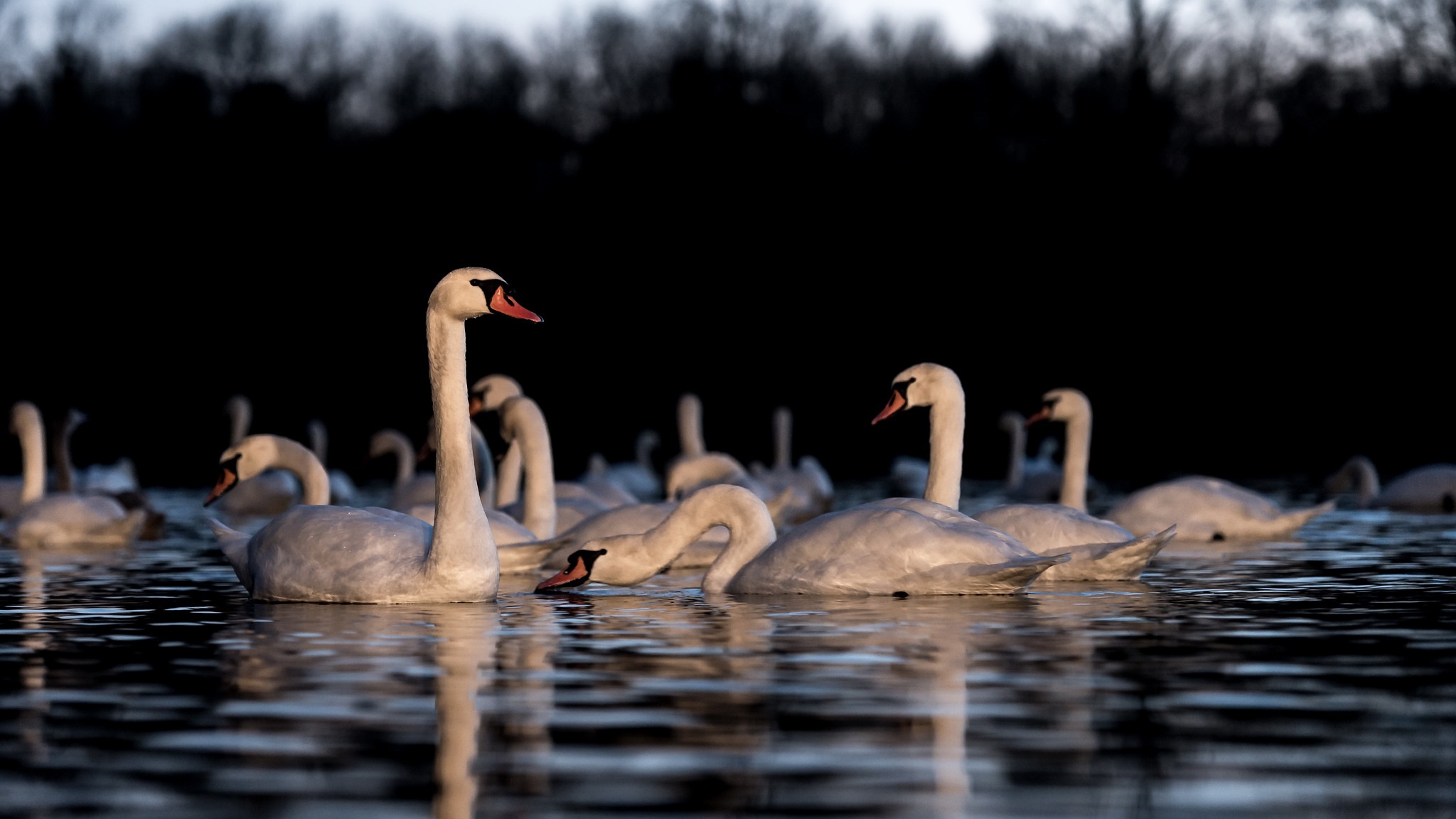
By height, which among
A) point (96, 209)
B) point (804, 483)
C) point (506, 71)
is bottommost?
point (804, 483)

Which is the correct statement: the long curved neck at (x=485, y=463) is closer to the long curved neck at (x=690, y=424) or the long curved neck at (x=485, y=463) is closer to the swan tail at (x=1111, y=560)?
the swan tail at (x=1111, y=560)

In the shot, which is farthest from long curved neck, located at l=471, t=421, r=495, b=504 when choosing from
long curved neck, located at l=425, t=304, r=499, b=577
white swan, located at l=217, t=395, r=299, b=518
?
long curved neck, located at l=425, t=304, r=499, b=577

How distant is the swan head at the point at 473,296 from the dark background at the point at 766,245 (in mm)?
33399

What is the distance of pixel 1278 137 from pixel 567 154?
19.8m

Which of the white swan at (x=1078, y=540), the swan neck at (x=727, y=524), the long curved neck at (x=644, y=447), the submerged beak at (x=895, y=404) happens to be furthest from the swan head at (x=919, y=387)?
the long curved neck at (x=644, y=447)

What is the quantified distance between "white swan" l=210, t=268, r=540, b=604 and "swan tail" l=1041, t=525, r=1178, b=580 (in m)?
3.28

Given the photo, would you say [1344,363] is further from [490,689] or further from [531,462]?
[490,689]

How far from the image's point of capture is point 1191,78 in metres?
55.1

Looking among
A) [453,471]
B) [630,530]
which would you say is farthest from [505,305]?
[630,530]

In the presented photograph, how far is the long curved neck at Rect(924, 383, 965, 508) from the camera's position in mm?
13648

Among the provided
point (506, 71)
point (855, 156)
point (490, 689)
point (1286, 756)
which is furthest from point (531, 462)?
point (506, 71)

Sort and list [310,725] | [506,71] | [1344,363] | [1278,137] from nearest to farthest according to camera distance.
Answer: [310,725] → [1344,363] → [1278,137] → [506,71]

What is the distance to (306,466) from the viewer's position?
14.8 m

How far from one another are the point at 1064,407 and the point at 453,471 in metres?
7.57
